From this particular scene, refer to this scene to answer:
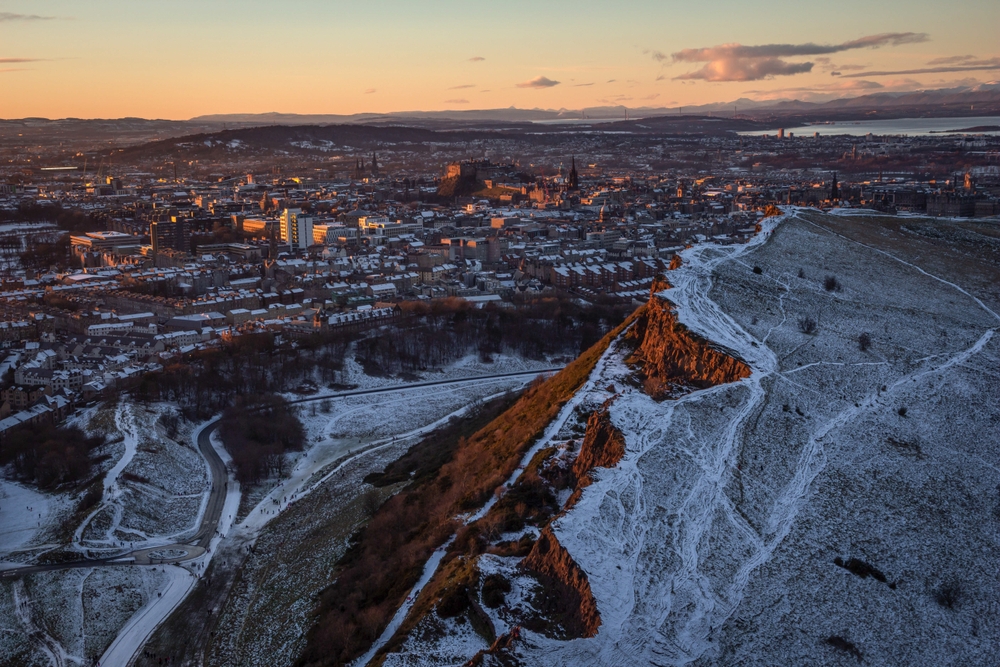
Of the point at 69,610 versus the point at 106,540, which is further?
the point at 106,540

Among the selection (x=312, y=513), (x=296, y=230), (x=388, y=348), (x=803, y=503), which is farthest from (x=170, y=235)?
(x=803, y=503)

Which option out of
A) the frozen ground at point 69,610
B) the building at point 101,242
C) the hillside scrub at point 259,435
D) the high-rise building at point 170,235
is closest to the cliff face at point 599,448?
the frozen ground at point 69,610

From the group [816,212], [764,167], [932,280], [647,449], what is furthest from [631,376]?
[764,167]

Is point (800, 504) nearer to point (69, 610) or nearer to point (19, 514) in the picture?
point (69, 610)

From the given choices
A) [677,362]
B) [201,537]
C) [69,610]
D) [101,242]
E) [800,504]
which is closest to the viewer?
[800,504]

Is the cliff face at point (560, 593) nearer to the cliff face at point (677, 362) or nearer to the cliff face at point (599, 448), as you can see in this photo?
the cliff face at point (599, 448)

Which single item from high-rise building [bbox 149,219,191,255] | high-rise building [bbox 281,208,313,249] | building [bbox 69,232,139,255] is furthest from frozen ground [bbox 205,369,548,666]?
building [bbox 69,232,139,255]
